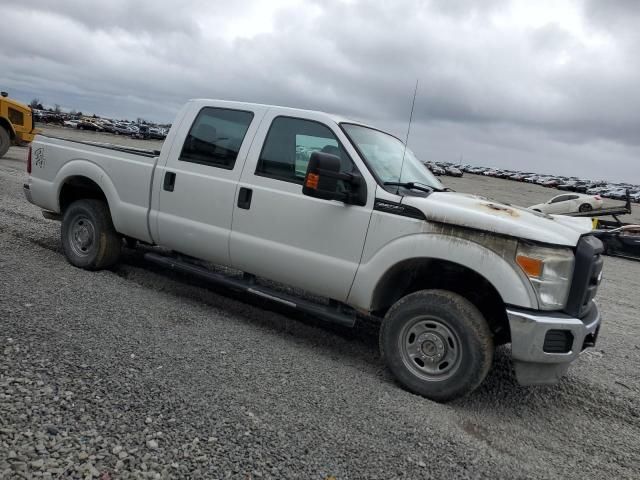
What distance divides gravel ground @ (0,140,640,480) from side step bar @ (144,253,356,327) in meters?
0.36

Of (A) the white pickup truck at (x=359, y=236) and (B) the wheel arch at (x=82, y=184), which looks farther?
(B) the wheel arch at (x=82, y=184)

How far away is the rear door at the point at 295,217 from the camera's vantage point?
13.7 feet

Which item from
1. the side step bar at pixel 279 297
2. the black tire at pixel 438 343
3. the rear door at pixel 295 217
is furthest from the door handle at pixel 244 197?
the black tire at pixel 438 343

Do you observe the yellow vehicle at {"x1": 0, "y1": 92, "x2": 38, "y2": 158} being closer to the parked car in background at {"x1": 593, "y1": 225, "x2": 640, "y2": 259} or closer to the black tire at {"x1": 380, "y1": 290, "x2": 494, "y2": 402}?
the black tire at {"x1": 380, "y1": 290, "x2": 494, "y2": 402}

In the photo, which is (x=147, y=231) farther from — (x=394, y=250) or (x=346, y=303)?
(x=394, y=250)

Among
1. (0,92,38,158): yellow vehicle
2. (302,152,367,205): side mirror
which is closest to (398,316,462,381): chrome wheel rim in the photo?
(302,152,367,205): side mirror

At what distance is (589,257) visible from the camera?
137 inches

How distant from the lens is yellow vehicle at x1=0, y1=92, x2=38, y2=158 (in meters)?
17.1

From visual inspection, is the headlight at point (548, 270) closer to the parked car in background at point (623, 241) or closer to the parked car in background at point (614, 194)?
the parked car in background at point (623, 241)

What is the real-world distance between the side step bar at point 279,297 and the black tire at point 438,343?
0.43 metres

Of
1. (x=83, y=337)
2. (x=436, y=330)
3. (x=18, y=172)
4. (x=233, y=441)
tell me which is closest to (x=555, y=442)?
(x=436, y=330)

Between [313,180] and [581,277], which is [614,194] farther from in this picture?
[313,180]

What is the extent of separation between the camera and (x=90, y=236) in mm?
5840

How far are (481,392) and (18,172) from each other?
14600 mm
